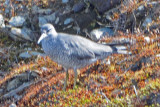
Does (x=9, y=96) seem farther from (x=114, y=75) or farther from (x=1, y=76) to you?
(x=114, y=75)

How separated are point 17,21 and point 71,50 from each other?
20.4 ft

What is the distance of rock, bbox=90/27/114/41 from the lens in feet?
38.7

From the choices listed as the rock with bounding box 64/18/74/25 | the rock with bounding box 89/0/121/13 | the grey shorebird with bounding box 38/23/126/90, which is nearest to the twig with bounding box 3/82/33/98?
the grey shorebird with bounding box 38/23/126/90

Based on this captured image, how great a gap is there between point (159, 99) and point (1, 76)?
6781 millimetres

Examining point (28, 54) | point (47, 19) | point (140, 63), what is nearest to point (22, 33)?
point (47, 19)

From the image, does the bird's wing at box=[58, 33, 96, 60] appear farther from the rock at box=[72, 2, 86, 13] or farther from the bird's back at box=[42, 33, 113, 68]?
the rock at box=[72, 2, 86, 13]

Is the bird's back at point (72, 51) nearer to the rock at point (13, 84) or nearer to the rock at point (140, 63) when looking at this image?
the rock at point (140, 63)

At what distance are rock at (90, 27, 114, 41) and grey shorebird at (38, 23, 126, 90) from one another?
2.99m

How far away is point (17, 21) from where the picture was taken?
13.6 metres

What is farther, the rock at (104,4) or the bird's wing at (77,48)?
the rock at (104,4)

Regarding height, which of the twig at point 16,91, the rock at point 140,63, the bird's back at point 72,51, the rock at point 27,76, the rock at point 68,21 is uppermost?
the rock at point 68,21

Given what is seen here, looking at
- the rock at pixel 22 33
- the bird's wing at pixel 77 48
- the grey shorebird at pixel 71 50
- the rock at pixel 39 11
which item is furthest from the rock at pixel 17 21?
the bird's wing at pixel 77 48

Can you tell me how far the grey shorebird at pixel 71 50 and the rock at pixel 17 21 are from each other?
5.26 m

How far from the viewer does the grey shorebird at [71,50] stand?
8.08m
